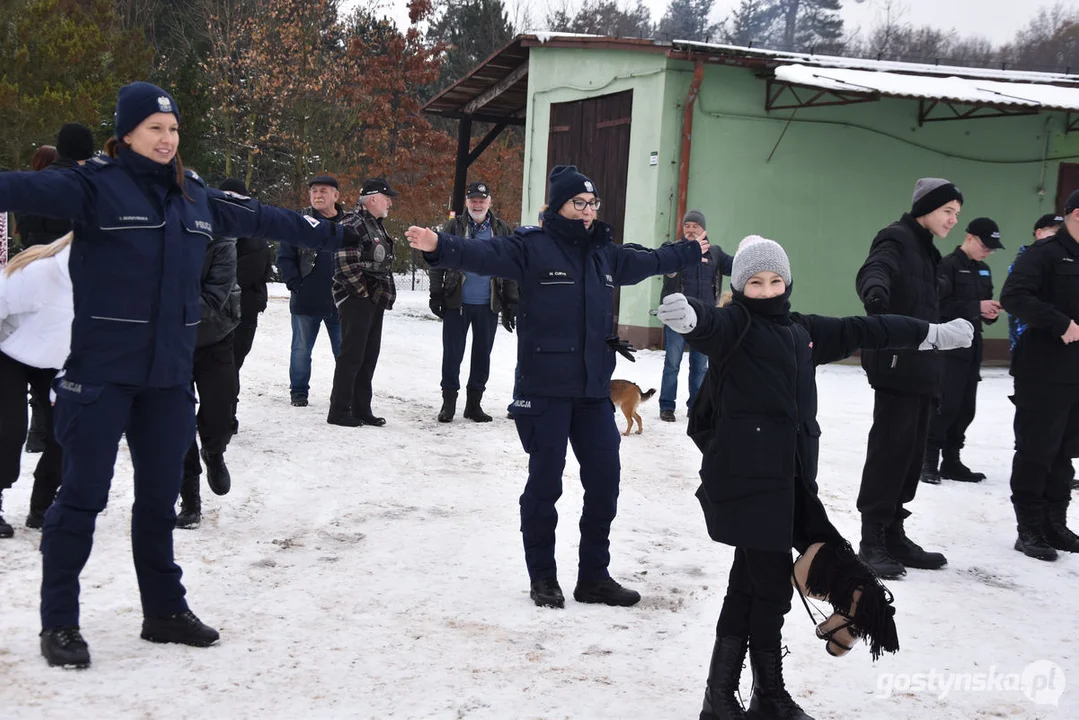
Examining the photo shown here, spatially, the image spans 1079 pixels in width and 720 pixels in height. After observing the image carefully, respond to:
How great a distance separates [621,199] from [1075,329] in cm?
1048

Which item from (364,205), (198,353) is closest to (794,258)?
(364,205)

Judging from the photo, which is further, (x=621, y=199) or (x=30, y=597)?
(x=621, y=199)

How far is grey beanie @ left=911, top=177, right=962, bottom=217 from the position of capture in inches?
216

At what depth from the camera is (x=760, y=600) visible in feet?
12.0

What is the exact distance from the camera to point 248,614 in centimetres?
449

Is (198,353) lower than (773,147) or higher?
lower

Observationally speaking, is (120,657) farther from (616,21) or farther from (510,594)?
(616,21)

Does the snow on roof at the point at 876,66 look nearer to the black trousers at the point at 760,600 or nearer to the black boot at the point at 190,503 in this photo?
the black boot at the point at 190,503

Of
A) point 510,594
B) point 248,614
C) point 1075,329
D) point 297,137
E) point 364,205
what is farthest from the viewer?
point 297,137

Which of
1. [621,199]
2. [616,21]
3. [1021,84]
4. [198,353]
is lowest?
[198,353]

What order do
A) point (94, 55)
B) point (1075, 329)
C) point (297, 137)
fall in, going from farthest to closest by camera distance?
point (297, 137)
point (94, 55)
point (1075, 329)

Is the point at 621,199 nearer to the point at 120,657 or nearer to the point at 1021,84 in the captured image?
the point at 1021,84

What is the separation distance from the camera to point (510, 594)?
4.95m

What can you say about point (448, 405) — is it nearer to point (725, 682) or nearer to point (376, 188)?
point (376, 188)
